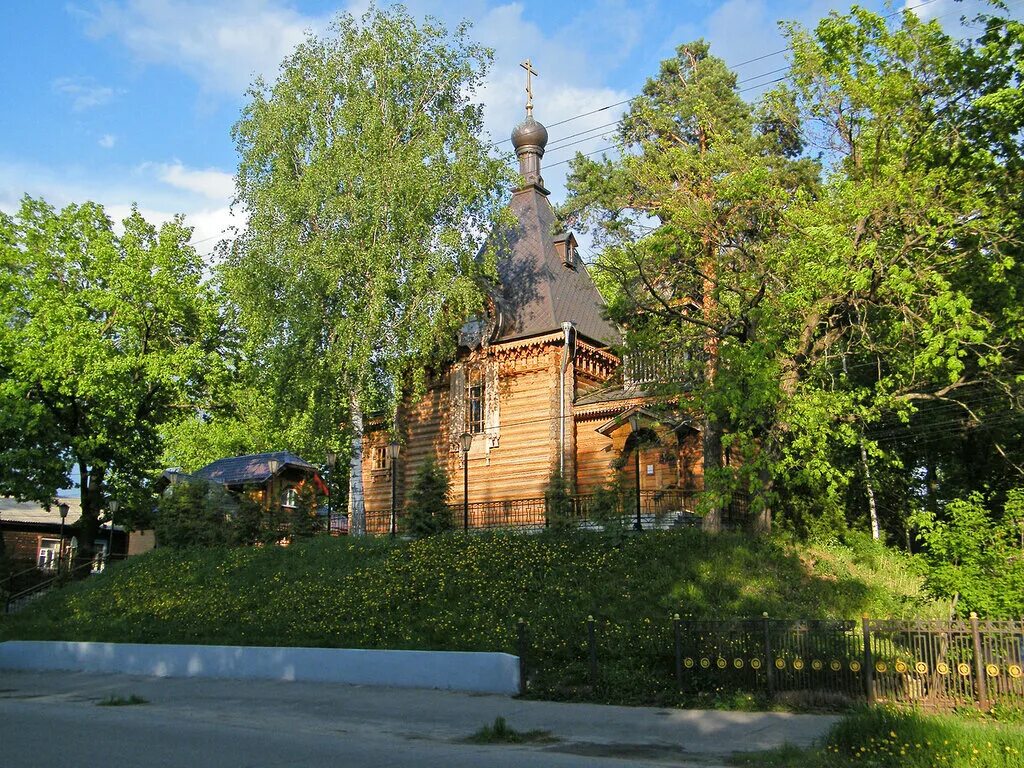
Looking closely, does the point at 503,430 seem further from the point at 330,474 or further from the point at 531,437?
the point at 330,474

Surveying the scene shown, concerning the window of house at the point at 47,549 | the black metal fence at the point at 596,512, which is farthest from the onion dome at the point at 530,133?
the window of house at the point at 47,549

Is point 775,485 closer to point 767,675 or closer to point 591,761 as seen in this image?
point 767,675

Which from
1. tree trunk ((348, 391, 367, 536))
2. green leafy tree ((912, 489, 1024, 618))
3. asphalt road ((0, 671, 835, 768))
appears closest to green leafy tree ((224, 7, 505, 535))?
tree trunk ((348, 391, 367, 536))

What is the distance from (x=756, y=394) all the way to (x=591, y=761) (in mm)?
10797

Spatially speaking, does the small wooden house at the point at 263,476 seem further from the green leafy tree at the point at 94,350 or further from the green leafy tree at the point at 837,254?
the green leafy tree at the point at 837,254

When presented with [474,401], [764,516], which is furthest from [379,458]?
[764,516]

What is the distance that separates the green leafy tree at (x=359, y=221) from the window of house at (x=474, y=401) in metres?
1.56

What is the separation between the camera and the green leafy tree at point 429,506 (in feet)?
81.3

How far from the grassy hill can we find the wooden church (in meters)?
3.47

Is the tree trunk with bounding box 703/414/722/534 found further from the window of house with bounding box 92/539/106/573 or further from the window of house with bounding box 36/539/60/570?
the window of house with bounding box 36/539/60/570

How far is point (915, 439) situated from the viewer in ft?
93.0

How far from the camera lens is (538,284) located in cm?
3014

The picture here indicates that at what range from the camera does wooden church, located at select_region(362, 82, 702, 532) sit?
86.1ft

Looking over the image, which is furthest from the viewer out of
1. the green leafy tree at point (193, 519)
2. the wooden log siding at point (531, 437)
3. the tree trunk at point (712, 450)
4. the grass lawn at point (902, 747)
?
the green leafy tree at point (193, 519)
